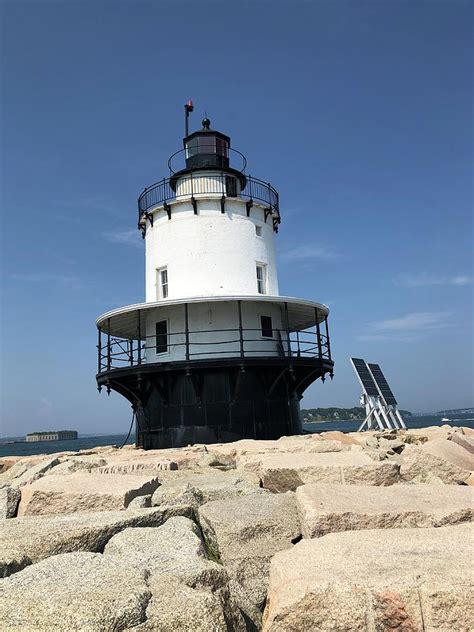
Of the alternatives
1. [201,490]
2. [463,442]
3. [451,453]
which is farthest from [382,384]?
[201,490]

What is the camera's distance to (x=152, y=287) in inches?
771

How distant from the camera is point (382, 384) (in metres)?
34.7

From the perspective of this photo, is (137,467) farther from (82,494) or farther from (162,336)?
(162,336)

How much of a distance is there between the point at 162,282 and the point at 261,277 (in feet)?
11.6

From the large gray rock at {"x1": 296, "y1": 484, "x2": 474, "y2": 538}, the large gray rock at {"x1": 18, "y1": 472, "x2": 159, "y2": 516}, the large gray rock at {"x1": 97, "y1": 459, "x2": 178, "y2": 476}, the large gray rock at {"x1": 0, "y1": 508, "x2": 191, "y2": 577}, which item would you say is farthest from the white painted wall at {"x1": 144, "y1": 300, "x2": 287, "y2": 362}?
the large gray rock at {"x1": 0, "y1": 508, "x2": 191, "y2": 577}

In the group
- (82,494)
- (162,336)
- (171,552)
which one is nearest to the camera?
(171,552)

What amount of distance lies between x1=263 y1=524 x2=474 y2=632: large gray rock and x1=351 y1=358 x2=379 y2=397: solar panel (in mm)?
29645

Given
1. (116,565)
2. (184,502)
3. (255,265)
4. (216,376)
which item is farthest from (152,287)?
(116,565)

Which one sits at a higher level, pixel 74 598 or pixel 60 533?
pixel 60 533

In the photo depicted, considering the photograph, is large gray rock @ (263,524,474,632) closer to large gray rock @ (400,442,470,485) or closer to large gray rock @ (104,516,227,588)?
large gray rock @ (104,516,227,588)

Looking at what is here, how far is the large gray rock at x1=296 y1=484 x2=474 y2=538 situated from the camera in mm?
4461

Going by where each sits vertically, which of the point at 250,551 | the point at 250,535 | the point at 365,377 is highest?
the point at 365,377

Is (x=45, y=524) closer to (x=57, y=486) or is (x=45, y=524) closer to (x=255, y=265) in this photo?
(x=57, y=486)

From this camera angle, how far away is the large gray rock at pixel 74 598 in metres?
2.64
